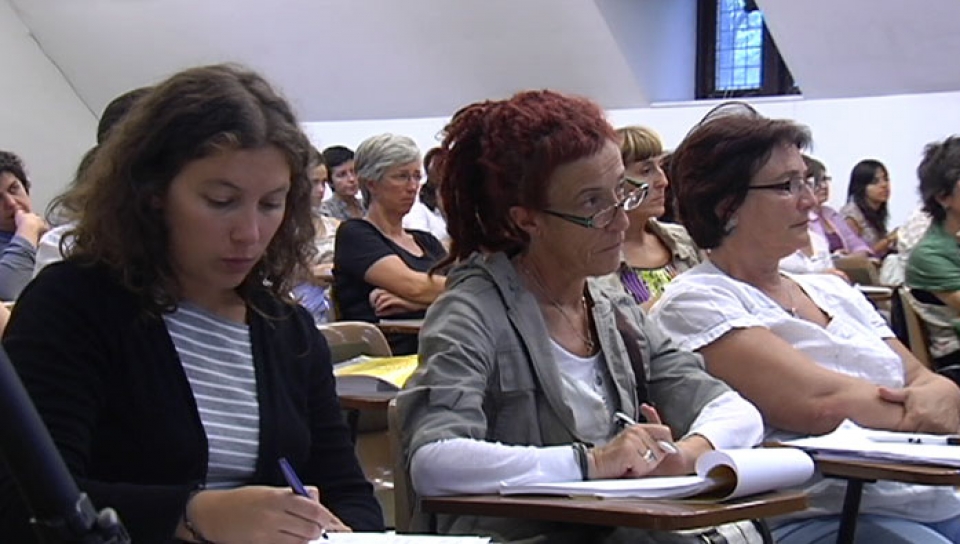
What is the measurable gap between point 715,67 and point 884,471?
6301 mm

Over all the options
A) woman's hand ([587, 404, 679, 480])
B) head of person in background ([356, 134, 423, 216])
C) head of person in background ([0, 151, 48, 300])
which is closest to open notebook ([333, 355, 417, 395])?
woman's hand ([587, 404, 679, 480])

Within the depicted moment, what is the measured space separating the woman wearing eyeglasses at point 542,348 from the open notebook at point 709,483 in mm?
46

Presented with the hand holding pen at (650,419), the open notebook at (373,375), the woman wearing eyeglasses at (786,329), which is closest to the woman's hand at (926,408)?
the woman wearing eyeglasses at (786,329)

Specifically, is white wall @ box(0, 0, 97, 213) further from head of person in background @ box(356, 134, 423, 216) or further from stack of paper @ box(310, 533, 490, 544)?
stack of paper @ box(310, 533, 490, 544)

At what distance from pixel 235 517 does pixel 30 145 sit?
31.0 feet

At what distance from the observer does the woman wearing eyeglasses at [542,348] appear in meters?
1.70

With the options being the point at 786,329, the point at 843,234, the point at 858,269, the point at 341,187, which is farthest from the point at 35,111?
the point at 786,329

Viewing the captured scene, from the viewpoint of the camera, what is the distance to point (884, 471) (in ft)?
5.88

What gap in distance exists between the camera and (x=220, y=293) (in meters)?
1.58

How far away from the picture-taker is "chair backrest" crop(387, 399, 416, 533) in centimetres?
177

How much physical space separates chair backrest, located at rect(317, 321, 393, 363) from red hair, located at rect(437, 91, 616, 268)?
816mm

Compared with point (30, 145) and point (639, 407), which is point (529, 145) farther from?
point (30, 145)

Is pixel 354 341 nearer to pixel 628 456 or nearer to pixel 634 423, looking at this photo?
pixel 634 423

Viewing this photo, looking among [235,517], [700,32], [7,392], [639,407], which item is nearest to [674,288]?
[639,407]
